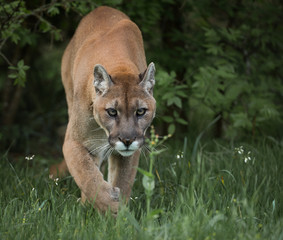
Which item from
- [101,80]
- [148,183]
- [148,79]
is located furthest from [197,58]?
[148,183]

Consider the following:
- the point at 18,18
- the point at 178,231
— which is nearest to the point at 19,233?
the point at 178,231

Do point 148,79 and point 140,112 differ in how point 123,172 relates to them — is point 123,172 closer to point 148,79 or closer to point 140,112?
point 140,112

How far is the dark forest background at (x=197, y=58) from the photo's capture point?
6694 millimetres

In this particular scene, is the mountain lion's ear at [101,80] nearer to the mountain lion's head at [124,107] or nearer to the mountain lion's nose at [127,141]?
the mountain lion's head at [124,107]

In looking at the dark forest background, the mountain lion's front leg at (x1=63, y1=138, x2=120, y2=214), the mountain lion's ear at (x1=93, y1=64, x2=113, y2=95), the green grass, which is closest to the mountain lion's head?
the mountain lion's ear at (x1=93, y1=64, x2=113, y2=95)

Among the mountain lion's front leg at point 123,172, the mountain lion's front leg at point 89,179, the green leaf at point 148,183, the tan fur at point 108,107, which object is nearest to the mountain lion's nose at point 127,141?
the tan fur at point 108,107

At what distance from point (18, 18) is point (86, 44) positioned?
1041 mm

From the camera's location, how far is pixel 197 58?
7738 mm

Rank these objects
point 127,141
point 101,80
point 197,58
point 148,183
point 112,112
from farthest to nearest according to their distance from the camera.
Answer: point 197,58 → point 101,80 → point 112,112 → point 127,141 → point 148,183

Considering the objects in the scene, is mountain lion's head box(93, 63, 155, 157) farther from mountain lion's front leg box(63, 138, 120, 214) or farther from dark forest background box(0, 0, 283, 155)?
dark forest background box(0, 0, 283, 155)

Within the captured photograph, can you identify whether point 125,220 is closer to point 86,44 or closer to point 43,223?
point 43,223

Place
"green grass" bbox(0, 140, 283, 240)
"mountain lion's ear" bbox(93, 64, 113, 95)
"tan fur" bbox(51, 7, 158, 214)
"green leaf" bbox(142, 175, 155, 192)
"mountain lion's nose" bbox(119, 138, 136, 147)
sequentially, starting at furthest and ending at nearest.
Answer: "mountain lion's ear" bbox(93, 64, 113, 95) → "tan fur" bbox(51, 7, 158, 214) → "mountain lion's nose" bbox(119, 138, 136, 147) → "green grass" bbox(0, 140, 283, 240) → "green leaf" bbox(142, 175, 155, 192)

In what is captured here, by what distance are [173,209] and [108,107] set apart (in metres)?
1.04

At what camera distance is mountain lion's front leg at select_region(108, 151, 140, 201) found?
4891mm
